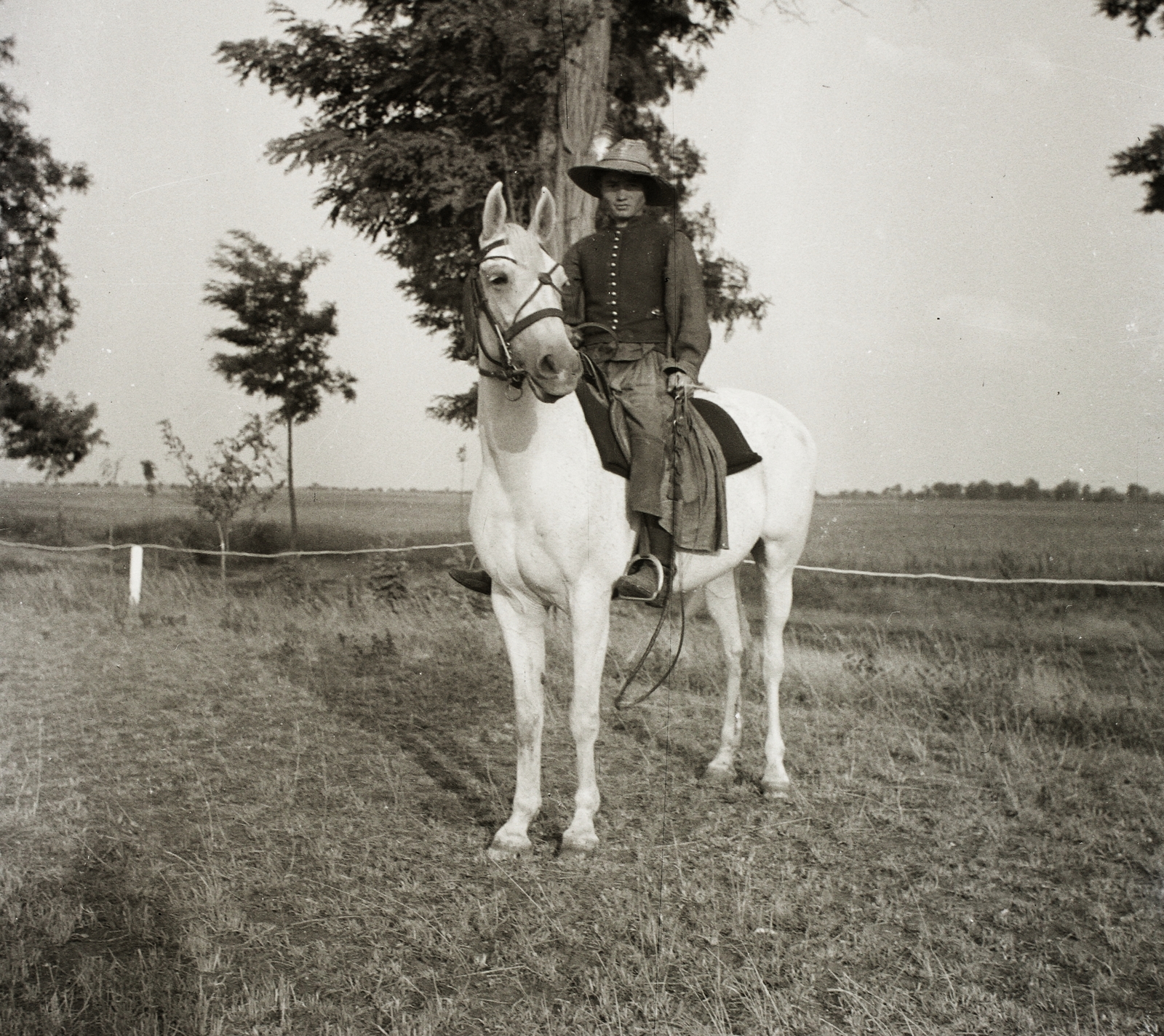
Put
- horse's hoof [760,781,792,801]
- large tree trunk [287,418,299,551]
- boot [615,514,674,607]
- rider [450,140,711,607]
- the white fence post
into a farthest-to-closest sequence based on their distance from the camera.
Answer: large tree trunk [287,418,299,551]
the white fence post
horse's hoof [760,781,792,801]
rider [450,140,711,607]
boot [615,514,674,607]

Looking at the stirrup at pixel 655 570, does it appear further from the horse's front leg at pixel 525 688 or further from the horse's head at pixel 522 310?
the horse's head at pixel 522 310

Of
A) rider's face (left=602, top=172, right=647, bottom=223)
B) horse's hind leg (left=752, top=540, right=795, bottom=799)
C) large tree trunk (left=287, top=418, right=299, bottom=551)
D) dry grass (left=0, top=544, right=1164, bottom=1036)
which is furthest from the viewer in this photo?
large tree trunk (left=287, top=418, right=299, bottom=551)

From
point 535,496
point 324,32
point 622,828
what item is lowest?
point 622,828

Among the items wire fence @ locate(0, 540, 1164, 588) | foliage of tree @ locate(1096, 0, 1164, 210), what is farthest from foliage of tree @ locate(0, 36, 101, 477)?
foliage of tree @ locate(1096, 0, 1164, 210)

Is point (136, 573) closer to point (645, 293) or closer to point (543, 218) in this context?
point (645, 293)

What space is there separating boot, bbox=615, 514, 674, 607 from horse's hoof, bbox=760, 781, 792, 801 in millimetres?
1512

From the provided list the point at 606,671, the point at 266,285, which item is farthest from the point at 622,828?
the point at 266,285

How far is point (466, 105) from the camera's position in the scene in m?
12.1

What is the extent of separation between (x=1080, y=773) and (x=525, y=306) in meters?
4.76

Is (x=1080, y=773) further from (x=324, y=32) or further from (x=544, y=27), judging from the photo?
(x=324, y=32)

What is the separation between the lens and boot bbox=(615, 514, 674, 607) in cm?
475

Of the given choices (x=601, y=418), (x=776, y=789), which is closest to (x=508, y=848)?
(x=776, y=789)

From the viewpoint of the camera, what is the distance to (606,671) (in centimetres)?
877

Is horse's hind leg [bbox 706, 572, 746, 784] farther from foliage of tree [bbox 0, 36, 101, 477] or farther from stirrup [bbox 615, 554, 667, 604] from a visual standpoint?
foliage of tree [bbox 0, 36, 101, 477]
